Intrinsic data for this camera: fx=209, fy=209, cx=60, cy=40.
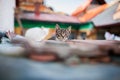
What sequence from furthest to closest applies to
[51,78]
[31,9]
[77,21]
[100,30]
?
[77,21]
[31,9]
[100,30]
[51,78]

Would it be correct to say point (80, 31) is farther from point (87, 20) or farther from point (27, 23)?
point (27, 23)

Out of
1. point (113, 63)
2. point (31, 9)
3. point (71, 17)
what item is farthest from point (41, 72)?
point (71, 17)

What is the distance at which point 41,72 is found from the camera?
38 cm

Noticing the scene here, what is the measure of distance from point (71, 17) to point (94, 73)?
218 inches

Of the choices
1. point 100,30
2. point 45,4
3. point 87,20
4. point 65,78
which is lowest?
point 65,78

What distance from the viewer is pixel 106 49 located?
17.6 inches

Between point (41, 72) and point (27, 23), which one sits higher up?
point (27, 23)

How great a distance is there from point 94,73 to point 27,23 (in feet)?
15.9

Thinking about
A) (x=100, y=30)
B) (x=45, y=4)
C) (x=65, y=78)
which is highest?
(x=45, y=4)

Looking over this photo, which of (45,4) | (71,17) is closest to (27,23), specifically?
(45,4)

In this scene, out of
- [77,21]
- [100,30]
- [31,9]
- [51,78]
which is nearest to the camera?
[51,78]

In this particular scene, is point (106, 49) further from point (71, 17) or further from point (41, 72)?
point (71, 17)

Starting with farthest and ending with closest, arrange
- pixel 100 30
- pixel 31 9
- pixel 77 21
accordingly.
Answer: pixel 77 21
pixel 31 9
pixel 100 30

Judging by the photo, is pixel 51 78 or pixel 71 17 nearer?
pixel 51 78
